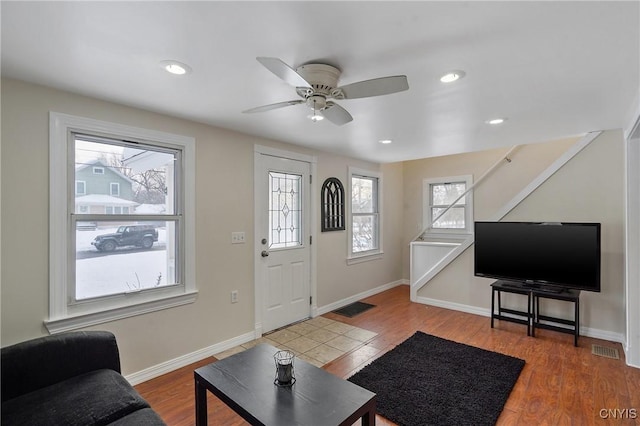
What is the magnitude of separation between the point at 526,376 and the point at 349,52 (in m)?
3.02

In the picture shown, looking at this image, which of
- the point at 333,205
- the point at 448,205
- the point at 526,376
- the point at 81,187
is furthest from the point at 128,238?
the point at 448,205

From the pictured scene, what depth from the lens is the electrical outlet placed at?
10.8 ft

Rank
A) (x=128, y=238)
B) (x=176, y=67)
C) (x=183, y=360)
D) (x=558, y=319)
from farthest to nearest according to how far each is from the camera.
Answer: (x=558, y=319) < (x=183, y=360) < (x=128, y=238) < (x=176, y=67)

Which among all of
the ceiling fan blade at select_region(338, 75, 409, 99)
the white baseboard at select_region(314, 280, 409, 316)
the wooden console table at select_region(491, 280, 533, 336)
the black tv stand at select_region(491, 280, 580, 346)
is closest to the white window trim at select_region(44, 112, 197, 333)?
the ceiling fan blade at select_region(338, 75, 409, 99)

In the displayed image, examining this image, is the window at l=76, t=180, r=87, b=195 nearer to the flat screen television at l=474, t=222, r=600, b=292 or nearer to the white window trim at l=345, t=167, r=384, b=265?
the white window trim at l=345, t=167, r=384, b=265

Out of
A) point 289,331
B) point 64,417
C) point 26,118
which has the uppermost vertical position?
point 26,118

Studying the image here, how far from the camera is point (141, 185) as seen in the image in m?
2.70

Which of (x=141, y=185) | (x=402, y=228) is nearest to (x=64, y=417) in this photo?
(x=141, y=185)

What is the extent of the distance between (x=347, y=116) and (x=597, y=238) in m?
3.06

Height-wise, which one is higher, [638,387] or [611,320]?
[611,320]

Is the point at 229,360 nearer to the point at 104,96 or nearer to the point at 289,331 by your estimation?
the point at 289,331

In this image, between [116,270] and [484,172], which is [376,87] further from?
[484,172]

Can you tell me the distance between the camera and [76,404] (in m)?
1.55

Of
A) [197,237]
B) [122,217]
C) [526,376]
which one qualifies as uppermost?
[122,217]
